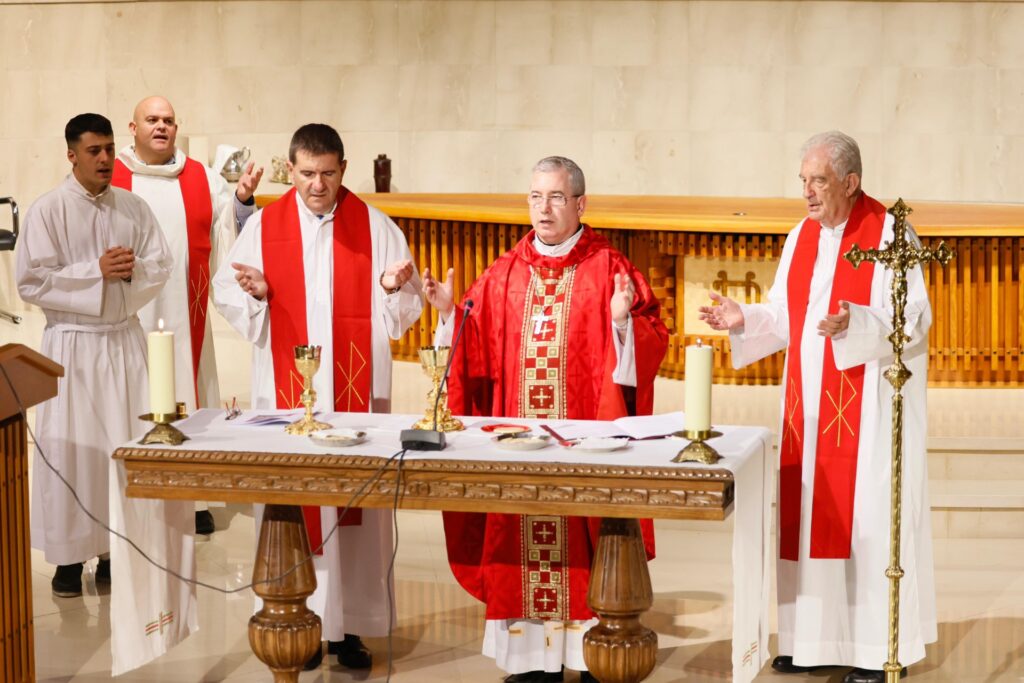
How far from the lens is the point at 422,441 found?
4.44 m

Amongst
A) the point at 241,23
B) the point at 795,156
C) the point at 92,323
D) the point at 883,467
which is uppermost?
the point at 241,23

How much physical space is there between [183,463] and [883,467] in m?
2.46

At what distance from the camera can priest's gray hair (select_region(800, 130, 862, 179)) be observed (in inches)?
207

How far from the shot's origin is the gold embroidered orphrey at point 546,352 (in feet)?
17.5

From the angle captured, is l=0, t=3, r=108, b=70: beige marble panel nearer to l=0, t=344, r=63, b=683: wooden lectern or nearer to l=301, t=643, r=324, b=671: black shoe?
l=301, t=643, r=324, b=671: black shoe

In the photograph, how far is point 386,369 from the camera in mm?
5758

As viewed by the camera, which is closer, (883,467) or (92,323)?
(883,467)

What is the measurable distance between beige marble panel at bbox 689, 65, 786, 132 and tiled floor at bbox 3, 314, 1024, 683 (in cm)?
507

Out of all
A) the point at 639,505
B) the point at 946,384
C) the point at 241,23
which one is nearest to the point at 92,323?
the point at 639,505

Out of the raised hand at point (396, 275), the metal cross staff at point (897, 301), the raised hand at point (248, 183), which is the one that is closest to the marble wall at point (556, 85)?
the raised hand at point (248, 183)

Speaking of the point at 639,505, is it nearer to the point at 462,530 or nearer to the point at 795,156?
the point at 462,530

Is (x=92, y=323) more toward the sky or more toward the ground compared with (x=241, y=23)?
more toward the ground

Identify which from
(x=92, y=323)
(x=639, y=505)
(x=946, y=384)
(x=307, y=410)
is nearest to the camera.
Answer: (x=639, y=505)

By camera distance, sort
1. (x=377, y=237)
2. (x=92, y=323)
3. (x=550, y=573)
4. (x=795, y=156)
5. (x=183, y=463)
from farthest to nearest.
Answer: (x=795, y=156) < (x=92, y=323) < (x=377, y=237) < (x=550, y=573) < (x=183, y=463)
